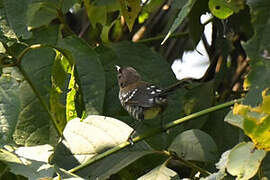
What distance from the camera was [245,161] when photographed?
132cm

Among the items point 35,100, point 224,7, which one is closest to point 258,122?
point 224,7

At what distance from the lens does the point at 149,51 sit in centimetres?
227

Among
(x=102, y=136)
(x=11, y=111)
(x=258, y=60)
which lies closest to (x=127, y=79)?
(x=102, y=136)

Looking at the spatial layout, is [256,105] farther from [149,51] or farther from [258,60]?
[149,51]

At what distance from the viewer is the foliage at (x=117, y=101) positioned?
1495mm

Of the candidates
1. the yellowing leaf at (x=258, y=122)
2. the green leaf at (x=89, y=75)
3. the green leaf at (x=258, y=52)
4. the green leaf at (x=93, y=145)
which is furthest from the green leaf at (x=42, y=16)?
the yellowing leaf at (x=258, y=122)

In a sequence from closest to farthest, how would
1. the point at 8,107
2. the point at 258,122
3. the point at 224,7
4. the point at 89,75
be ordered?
the point at 258,122 < the point at 8,107 < the point at 224,7 < the point at 89,75

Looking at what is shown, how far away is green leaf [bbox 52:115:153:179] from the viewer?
5.91 feet

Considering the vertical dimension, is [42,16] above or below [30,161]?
above

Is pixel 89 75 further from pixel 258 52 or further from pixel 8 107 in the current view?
pixel 258 52

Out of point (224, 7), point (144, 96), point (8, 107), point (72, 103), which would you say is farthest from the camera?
point (144, 96)

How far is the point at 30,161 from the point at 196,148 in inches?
17.7

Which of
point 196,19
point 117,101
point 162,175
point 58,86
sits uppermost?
point 196,19

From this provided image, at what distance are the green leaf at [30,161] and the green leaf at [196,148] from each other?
0.35 m
